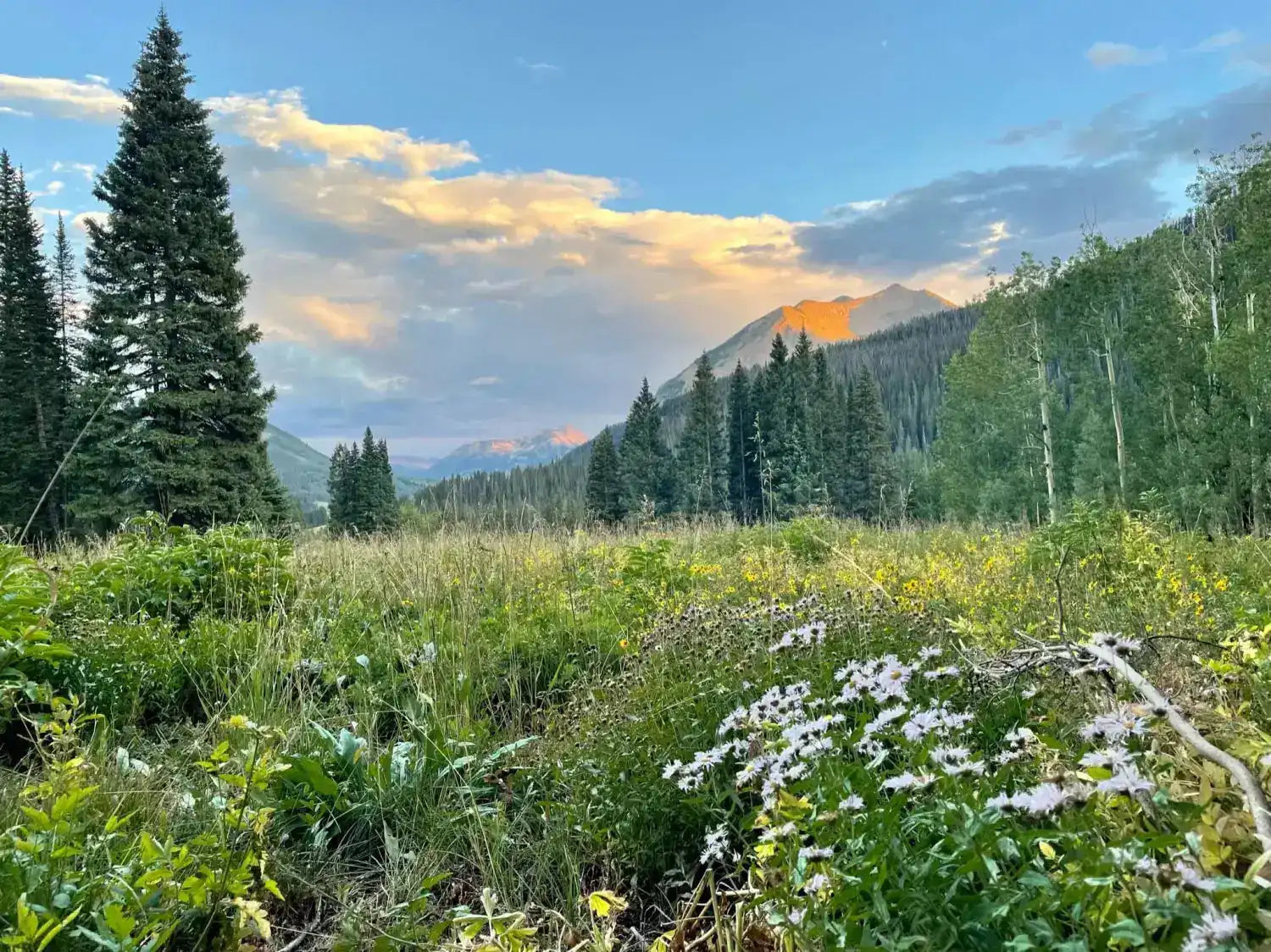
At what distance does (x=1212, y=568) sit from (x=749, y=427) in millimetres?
43422

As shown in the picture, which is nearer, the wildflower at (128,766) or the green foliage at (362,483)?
the wildflower at (128,766)

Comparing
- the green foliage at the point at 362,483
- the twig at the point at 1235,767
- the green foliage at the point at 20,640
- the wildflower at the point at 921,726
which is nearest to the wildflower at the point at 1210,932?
the twig at the point at 1235,767

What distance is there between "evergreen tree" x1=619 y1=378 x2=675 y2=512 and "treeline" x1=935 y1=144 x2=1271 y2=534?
21.9 meters

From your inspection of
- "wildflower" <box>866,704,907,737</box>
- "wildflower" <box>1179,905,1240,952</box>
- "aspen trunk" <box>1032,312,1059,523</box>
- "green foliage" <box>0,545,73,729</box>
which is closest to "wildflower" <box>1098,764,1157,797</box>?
"wildflower" <box>1179,905,1240,952</box>

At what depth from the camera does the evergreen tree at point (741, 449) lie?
46719 millimetres

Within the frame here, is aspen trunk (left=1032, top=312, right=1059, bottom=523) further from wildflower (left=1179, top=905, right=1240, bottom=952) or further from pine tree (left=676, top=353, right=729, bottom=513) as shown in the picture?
wildflower (left=1179, top=905, right=1240, bottom=952)

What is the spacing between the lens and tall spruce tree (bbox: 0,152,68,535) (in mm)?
23234

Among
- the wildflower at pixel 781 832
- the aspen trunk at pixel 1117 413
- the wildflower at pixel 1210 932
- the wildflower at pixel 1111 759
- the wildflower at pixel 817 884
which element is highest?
the aspen trunk at pixel 1117 413

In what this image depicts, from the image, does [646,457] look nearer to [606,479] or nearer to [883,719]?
[606,479]

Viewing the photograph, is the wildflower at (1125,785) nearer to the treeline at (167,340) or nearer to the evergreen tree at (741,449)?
the treeline at (167,340)

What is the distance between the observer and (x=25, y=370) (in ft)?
81.3

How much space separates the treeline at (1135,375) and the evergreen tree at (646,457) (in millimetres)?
21927

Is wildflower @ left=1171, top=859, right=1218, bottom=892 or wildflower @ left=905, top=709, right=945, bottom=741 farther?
wildflower @ left=905, top=709, right=945, bottom=741

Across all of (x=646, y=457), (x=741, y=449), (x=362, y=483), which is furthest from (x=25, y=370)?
(x=741, y=449)
